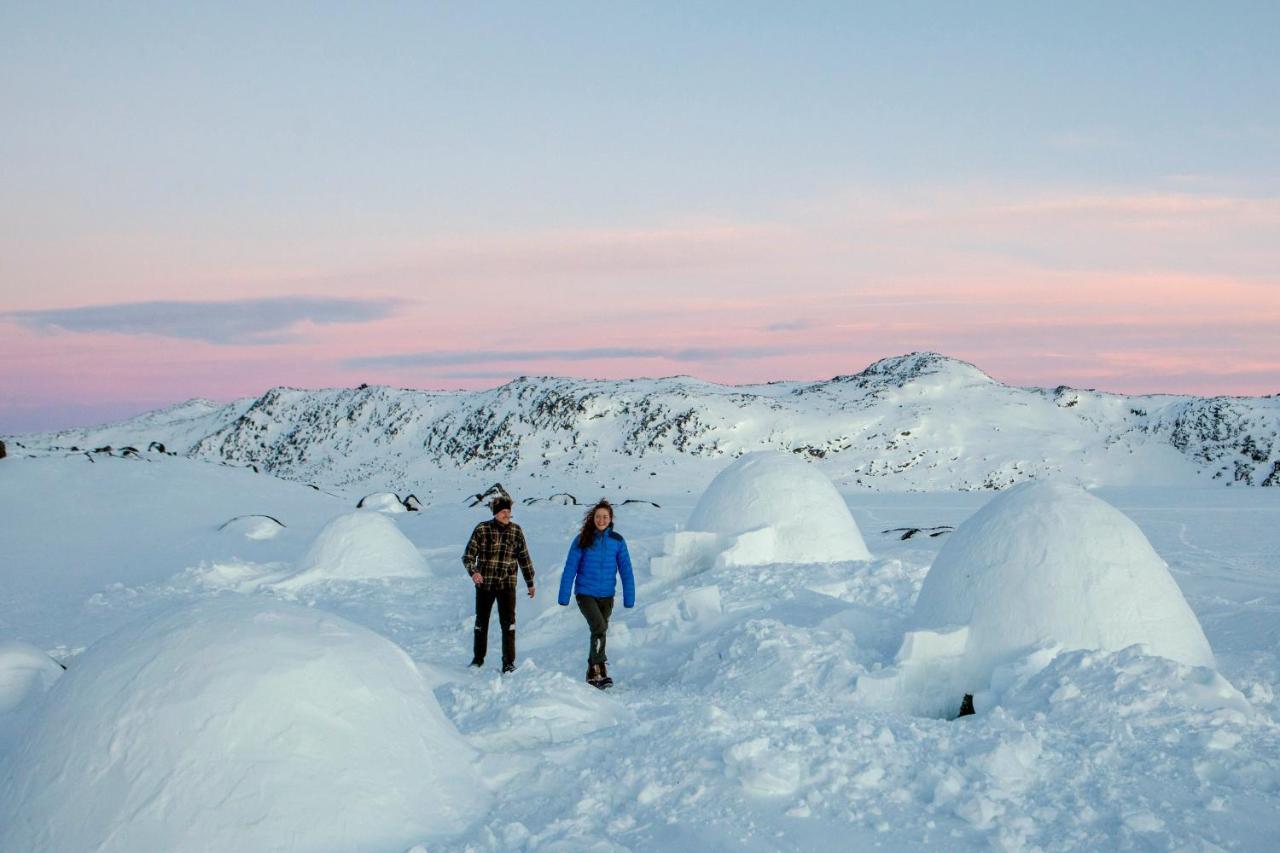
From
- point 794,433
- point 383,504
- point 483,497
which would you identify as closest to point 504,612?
point 383,504

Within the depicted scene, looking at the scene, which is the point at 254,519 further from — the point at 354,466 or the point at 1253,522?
the point at 354,466

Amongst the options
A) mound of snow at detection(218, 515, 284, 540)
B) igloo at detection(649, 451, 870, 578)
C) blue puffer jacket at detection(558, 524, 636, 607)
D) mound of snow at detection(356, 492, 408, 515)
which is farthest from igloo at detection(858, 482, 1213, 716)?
mound of snow at detection(356, 492, 408, 515)

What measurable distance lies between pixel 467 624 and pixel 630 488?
2622 cm

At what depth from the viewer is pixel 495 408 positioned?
5497 centimetres

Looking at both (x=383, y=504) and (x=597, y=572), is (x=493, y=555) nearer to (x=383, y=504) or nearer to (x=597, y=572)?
(x=597, y=572)

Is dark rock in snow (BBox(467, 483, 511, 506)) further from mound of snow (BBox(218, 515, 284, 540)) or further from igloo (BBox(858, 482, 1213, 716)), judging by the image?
igloo (BBox(858, 482, 1213, 716))

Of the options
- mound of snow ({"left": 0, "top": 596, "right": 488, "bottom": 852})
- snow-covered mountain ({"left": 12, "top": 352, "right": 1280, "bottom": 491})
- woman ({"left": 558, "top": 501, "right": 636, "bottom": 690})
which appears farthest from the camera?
snow-covered mountain ({"left": 12, "top": 352, "right": 1280, "bottom": 491})

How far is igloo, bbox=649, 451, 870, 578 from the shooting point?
41.8 ft

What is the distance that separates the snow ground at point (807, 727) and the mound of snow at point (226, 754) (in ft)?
0.58

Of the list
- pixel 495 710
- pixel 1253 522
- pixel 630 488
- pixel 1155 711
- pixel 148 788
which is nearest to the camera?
pixel 148 788

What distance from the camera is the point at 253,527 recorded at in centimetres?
2066

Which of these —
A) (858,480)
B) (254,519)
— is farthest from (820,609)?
(858,480)

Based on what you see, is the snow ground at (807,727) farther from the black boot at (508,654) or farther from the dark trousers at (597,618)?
the dark trousers at (597,618)

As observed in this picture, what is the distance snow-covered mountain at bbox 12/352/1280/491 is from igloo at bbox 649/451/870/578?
26307 millimetres
